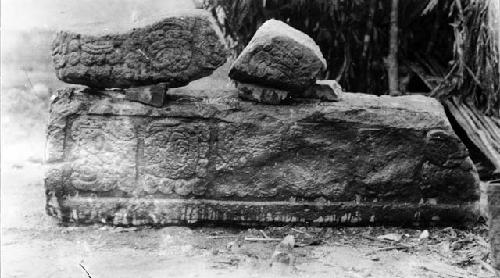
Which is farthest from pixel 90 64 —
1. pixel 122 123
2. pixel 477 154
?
pixel 477 154

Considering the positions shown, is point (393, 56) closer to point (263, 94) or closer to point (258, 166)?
point (263, 94)

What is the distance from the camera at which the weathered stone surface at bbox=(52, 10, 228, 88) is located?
4.01m

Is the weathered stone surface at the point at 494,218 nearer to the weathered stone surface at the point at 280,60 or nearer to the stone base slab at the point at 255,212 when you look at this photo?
the stone base slab at the point at 255,212

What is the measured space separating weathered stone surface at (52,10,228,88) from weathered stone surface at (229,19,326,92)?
19cm

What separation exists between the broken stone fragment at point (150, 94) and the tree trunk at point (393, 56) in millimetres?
3089

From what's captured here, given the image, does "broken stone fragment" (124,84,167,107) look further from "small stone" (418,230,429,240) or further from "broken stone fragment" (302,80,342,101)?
"small stone" (418,230,429,240)

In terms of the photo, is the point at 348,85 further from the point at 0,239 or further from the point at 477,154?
the point at 0,239

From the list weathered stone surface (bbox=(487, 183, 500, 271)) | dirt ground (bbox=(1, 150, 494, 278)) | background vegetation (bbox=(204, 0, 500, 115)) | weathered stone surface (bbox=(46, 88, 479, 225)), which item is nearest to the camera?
weathered stone surface (bbox=(487, 183, 500, 271))

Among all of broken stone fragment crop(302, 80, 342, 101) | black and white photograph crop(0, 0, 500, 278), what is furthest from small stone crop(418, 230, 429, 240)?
broken stone fragment crop(302, 80, 342, 101)

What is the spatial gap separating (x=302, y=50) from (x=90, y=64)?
4.34 feet

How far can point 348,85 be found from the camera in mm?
A: 6723

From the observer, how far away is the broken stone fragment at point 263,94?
4.14 meters

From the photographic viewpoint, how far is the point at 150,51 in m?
4.02

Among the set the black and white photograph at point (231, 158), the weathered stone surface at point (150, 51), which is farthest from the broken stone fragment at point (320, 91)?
the weathered stone surface at point (150, 51)
